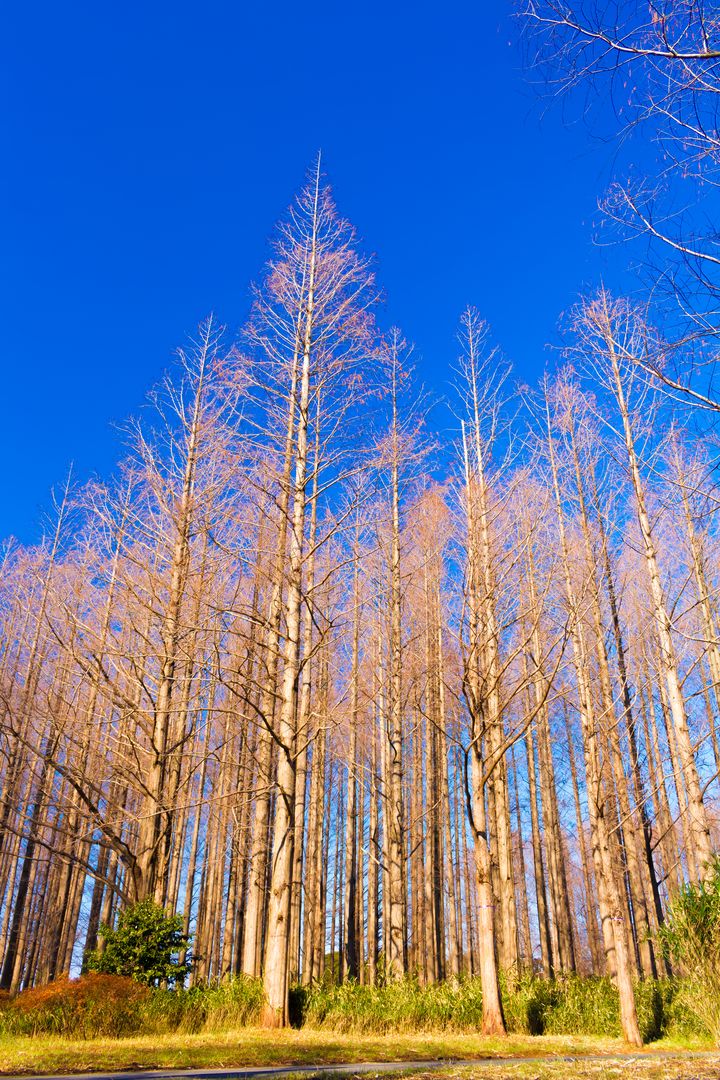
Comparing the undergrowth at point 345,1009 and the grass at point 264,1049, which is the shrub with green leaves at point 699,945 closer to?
the grass at point 264,1049

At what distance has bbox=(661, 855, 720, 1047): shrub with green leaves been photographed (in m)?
7.26

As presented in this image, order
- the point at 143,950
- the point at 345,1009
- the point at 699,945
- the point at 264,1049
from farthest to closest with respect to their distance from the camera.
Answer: the point at 143,950 → the point at 345,1009 → the point at 699,945 → the point at 264,1049

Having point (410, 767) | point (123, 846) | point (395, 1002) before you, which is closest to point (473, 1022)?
point (395, 1002)

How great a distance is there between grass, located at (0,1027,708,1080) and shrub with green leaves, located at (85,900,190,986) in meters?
1.94

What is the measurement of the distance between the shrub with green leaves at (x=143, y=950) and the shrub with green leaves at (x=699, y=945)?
259 inches

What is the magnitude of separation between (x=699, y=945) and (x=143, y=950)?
727 centimetres

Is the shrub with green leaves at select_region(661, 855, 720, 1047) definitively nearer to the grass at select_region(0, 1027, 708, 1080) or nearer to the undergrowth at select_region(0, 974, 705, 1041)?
the grass at select_region(0, 1027, 708, 1080)

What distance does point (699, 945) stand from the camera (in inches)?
294

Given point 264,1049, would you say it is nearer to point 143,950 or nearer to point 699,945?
point 143,950

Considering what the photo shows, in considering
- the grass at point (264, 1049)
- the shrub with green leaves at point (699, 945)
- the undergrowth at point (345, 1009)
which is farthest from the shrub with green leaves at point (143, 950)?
the shrub with green leaves at point (699, 945)

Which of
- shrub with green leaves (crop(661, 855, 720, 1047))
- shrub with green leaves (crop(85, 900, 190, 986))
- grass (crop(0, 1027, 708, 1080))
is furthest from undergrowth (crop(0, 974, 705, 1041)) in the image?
shrub with green leaves (crop(661, 855, 720, 1047))

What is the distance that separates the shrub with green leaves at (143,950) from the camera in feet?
31.7

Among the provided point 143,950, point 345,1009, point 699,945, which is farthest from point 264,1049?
point 699,945

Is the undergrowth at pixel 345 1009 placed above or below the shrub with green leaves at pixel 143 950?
below
